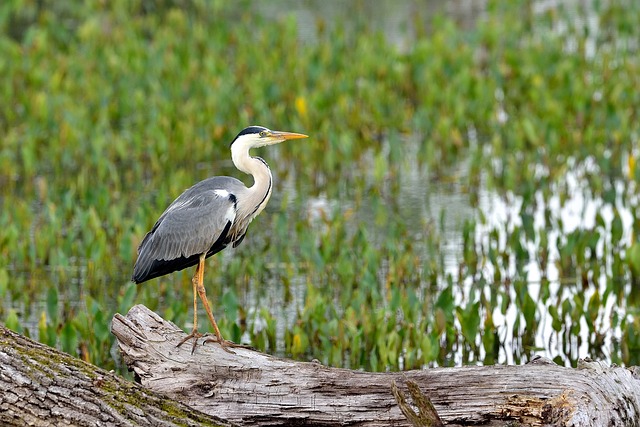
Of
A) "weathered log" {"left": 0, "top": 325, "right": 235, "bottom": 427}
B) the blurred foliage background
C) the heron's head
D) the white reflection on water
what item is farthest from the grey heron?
the white reflection on water

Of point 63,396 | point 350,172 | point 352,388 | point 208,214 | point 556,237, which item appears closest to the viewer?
point 63,396

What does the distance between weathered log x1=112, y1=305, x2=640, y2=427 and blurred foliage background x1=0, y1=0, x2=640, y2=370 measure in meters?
1.36

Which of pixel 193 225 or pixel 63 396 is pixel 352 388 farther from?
pixel 193 225

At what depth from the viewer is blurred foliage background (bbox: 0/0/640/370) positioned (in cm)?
690

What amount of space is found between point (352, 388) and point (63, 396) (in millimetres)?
1122

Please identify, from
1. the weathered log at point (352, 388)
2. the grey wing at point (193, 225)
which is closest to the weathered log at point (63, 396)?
the weathered log at point (352, 388)

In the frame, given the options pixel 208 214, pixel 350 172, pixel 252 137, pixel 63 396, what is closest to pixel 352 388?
pixel 63 396

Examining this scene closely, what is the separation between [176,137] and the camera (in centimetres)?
1090

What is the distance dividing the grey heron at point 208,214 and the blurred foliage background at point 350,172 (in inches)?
34.6

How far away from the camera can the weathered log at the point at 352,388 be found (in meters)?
4.45

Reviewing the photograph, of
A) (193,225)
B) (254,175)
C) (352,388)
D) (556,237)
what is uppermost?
(254,175)

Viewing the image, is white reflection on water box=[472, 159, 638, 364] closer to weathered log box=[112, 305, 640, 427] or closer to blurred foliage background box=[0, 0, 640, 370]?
blurred foliage background box=[0, 0, 640, 370]

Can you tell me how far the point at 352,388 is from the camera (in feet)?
15.4

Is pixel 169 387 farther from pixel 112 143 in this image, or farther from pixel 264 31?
pixel 264 31
